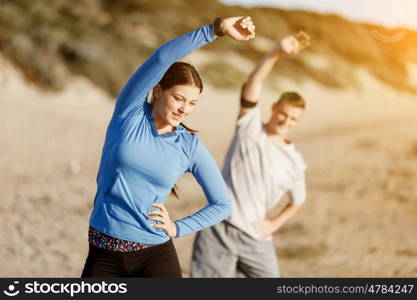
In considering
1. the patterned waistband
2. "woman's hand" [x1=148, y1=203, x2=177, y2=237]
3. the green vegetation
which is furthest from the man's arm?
the green vegetation

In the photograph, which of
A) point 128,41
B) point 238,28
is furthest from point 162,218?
point 128,41

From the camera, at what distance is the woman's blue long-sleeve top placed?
2426mm

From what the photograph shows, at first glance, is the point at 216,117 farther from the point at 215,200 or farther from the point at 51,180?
the point at 215,200

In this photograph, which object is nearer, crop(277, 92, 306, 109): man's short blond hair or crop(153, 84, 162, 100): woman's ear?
crop(153, 84, 162, 100): woman's ear

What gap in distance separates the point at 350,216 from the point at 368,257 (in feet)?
8.21

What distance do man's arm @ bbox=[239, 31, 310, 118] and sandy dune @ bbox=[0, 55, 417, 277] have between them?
3111 millimetres

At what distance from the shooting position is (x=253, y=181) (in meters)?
3.82

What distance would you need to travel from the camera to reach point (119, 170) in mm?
2439

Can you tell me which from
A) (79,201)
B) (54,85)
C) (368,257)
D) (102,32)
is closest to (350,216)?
(368,257)

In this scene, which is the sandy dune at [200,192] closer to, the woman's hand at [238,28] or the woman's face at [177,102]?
the woman's face at [177,102]

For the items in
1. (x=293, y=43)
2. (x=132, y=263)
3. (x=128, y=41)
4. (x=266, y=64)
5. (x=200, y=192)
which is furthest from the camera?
(x=128, y=41)

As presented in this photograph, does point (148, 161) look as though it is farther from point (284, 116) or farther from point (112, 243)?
point (284, 116)

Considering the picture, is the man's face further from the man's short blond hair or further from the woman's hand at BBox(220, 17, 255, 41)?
the woman's hand at BBox(220, 17, 255, 41)

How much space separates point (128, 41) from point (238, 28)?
24.6m
